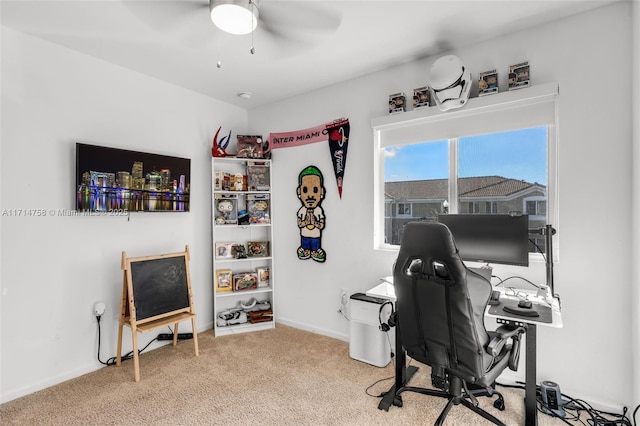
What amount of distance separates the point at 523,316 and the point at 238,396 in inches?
73.4

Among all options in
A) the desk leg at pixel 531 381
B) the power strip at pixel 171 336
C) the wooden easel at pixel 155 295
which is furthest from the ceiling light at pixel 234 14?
the power strip at pixel 171 336

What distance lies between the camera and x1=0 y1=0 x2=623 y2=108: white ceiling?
1.94 m

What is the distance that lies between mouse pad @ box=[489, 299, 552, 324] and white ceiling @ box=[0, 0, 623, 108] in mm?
1836

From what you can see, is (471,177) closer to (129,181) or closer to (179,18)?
(179,18)

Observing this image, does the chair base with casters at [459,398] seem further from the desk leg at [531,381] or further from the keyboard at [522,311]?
the keyboard at [522,311]

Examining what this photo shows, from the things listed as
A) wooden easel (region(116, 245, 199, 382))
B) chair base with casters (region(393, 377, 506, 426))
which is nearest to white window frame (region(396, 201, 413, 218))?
chair base with casters (region(393, 377, 506, 426))

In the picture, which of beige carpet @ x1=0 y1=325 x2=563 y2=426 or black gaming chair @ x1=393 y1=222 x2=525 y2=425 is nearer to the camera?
black gaming chair @ x1=393 y1=222 x2=525 y2=425

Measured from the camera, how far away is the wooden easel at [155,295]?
247 centimetres

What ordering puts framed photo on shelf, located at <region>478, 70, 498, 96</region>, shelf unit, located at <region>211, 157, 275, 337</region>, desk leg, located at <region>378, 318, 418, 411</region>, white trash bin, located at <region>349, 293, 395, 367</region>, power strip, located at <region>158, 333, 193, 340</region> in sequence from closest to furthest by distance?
desk leg, located at <region>378, 318, 418, 411</region> → framed photo on shelf, located at <region>478, 70, 498, 96</region> → white trash bin, located at <region>349, 293, 395, 367</region> → power strip, located at <region>158, 333, 193, 340</region> → shelf unit, located at <region>211, 157, 275, 337</region>

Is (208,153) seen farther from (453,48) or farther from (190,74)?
(453,48)

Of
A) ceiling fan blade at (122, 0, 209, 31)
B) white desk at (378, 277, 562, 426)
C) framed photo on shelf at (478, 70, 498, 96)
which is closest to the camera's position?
white desk at (378, 277, 562, 426)

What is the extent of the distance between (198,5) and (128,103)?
1.30 meters

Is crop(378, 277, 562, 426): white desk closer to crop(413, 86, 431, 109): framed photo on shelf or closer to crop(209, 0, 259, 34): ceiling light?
crop(413, 86, 431, 109): framed photo on shelf

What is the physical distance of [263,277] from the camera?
350cm
